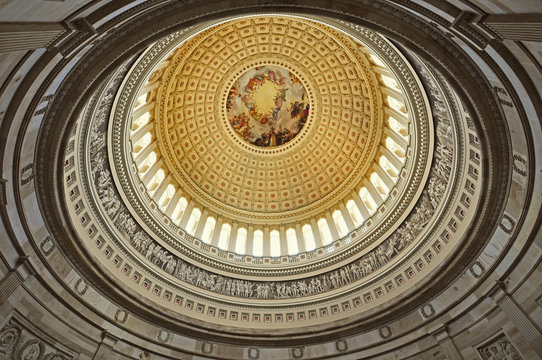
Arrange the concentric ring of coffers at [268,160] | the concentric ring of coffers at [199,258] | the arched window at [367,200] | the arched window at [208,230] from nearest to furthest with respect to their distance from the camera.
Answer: the concentric ring of coffers at [199,258]
the concentric ring of coffers at [268,160]
the arched window at [367,200]
the arched window at [208,230]

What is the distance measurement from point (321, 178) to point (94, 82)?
20.2m

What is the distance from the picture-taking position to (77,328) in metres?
12.2

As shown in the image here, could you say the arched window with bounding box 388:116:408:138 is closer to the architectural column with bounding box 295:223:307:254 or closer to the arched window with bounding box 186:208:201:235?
the architectural column with bounding box 295:223:307:254

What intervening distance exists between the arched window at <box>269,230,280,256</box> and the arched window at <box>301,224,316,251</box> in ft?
6.36

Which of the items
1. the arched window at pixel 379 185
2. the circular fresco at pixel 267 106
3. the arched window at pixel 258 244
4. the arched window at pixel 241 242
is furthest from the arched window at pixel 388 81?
the arched window at pixel 241 242

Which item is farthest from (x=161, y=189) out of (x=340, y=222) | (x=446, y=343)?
(x=446, y=343)

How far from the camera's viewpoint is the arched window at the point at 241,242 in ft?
77.6

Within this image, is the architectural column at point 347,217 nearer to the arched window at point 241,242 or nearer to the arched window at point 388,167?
the arched window at point 388,167

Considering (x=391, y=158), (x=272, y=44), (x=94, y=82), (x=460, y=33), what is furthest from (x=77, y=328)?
(x=272, y=44)

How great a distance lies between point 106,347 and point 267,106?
2141 centimetres

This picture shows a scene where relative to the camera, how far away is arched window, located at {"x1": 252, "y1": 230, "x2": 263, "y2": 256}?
24.0 metres

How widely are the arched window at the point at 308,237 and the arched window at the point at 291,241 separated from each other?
707 mm

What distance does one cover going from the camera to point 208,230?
80.7 ft

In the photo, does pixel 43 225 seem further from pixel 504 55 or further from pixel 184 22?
pixel 504 55
